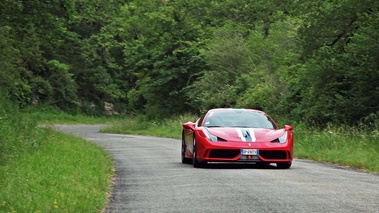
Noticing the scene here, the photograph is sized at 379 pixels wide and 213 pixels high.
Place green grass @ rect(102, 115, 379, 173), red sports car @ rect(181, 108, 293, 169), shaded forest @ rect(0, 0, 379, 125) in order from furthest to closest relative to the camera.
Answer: shaded forest @ rect(0, 0, 379, 125) → green grass @ rect(102, 115, 379, 173) → red sports car @ rect(181, 108, 293, 169)

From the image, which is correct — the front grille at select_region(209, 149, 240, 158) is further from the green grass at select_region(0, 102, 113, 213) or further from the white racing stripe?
the green grass at select_region(0, 102, 113, 213)

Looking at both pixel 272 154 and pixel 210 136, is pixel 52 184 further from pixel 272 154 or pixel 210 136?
pixel 272 154

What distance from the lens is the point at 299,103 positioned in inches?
1351

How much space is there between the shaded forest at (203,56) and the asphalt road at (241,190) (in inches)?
424

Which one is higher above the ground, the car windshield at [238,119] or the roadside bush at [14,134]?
the car windshield at [238,119]

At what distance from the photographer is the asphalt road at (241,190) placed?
9.96 metres

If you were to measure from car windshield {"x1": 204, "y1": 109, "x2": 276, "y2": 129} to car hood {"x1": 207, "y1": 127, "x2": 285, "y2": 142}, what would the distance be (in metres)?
0.51

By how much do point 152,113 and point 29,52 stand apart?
24.2 meters

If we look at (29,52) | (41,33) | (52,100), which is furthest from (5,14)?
(52,100)

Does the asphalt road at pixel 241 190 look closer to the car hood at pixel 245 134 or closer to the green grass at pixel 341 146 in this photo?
the car hood at pixel 245 134

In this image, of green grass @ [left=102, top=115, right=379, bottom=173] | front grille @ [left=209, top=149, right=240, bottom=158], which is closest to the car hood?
front grille @ [left=209, top=149, right=240, bottom=158]

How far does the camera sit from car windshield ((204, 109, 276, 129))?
17.6 m

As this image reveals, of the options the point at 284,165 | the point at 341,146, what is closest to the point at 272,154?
the point at 284,165

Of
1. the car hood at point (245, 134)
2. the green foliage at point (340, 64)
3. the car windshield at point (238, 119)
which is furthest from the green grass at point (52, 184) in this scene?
the green foliage at point (340, 64)
